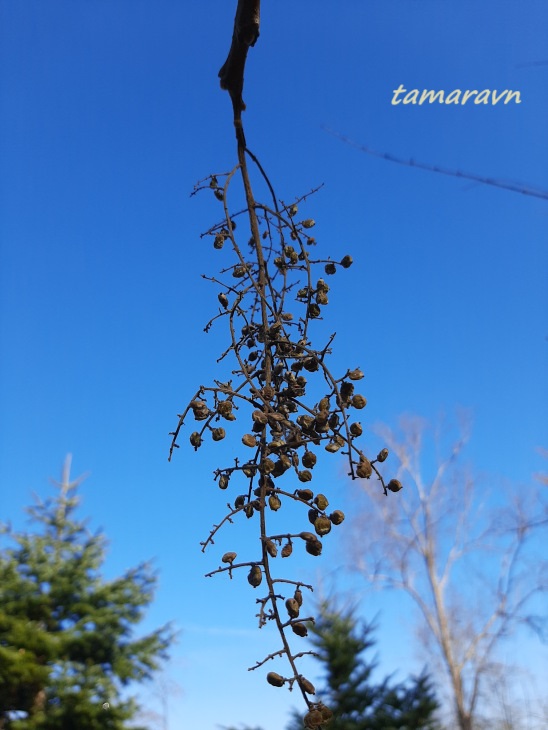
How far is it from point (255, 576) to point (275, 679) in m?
0.09

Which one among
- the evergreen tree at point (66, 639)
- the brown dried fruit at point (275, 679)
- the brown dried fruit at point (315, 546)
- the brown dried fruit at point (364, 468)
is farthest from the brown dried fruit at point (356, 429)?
the evergreen tree at point (66, 639)

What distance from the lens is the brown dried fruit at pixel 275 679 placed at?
60cm

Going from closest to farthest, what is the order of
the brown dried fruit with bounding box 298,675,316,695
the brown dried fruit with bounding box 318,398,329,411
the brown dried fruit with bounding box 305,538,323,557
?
1. the brown dried fruit with bounding box 298,675,316,695
2. the brown dried fruit with bounding box 305,538,323,557
3. the brown dried fruit with bounding box 318,398,329,411

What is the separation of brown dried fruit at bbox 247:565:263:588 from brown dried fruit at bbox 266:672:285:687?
0.27 ft

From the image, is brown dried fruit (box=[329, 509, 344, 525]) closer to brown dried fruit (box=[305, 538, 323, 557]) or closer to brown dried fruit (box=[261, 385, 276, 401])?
brown dried fruit (box=[305, 538, 323, 557])

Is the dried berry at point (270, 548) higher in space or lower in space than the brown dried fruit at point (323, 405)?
lower

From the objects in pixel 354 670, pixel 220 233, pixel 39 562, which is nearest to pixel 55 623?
pixel 39 562

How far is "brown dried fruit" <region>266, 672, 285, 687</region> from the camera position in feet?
1.96

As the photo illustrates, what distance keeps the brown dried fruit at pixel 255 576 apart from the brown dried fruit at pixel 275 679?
0.08 meters

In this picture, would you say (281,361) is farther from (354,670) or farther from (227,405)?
(354,670)

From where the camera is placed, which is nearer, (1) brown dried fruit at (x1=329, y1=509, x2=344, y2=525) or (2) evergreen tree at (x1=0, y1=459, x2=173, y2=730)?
(1) brown dried fruit at (x1=329, y1=509, x2=344, y2=525)

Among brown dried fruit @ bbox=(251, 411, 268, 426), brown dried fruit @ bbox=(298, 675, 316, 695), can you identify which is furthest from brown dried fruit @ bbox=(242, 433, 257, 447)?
brown dried fruit @ bbox=(298, 675, 316, 695)

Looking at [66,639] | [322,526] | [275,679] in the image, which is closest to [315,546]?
[322,526]

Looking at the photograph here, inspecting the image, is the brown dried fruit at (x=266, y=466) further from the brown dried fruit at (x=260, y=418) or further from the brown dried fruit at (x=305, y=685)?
the brown dried fruit at (x=305, y=685)
